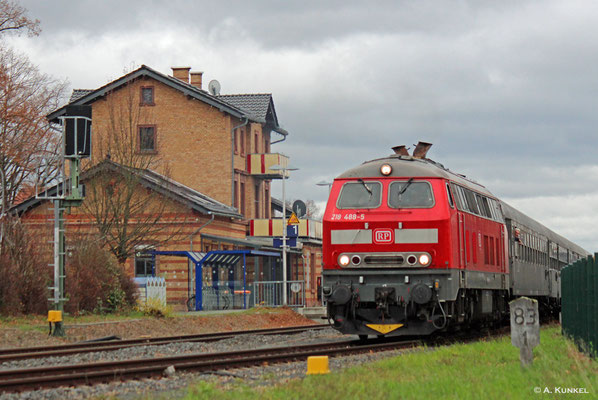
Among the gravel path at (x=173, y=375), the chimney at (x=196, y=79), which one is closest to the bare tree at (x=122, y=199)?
the gravel path at (x=173, y=375)

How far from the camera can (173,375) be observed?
536 inches

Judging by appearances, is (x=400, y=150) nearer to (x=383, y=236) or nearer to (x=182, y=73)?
(x=383, y=236)

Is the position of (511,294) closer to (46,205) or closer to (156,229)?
(156,229)

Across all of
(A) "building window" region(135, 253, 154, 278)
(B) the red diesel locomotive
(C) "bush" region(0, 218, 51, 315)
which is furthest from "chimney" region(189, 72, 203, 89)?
(B) the red diesel locomotive

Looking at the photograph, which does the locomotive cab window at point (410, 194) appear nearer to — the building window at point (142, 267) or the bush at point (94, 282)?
the bush at point (94, 282)

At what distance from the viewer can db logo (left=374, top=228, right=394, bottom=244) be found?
18594 mm

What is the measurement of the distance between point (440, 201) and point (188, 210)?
82.0 ft

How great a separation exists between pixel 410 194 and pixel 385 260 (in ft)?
4.65

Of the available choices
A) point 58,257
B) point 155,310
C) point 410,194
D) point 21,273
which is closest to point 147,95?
point 155,310

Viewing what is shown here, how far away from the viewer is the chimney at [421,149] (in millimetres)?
21984

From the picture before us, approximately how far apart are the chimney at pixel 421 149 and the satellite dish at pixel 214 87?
37.9m

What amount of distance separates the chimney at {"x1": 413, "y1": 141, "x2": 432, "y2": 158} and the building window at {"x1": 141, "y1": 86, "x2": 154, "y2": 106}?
3203 cm

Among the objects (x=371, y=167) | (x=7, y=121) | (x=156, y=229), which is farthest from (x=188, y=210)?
(x=371, y=167)

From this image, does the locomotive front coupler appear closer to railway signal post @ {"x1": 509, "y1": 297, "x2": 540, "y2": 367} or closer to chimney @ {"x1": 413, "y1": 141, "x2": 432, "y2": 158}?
chimney @ {"x1": 413, "y1": 141, "x2": 432, "y2": 158}
